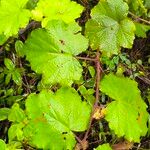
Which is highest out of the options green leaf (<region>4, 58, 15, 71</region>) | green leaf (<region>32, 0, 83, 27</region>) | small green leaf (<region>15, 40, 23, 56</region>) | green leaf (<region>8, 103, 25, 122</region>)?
green leaf (<region>32, 0, 83, 27</region>)

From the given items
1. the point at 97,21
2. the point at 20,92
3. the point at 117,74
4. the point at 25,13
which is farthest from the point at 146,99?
the point at 25,13

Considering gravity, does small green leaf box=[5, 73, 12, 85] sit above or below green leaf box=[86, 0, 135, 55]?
below

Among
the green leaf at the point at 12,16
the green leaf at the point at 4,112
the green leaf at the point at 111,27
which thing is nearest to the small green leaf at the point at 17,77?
the green leaf at the point at 4,112

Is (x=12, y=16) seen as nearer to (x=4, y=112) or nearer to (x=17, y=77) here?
(x=17, y=77)

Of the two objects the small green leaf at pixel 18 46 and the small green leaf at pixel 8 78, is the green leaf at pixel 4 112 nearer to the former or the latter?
the small green leaf at pixel 8 78

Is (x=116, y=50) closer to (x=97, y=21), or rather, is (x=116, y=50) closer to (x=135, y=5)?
(x=97, y=21)

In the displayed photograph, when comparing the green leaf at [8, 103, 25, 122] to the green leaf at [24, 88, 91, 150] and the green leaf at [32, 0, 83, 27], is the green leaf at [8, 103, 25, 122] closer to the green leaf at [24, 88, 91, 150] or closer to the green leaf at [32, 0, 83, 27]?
the green leaf at [24, 88, 91, 150]

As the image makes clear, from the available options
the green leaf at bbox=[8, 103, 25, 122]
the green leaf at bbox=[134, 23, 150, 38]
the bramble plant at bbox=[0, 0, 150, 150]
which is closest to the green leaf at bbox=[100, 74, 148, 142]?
the bramble plant at bbox=[0, 0, 150, 150]
